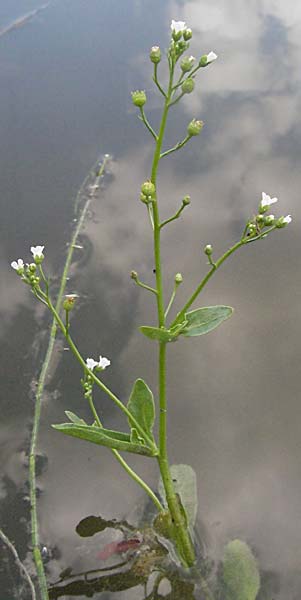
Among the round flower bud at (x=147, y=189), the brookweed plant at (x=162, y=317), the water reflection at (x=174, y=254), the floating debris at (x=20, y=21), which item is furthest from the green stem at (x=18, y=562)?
the floating debris at (x=20, y=21)

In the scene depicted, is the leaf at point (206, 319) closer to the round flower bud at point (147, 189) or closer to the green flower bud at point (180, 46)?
the round flower bud at point (147, 189)

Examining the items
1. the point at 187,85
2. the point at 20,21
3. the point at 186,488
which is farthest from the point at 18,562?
the point at 20,21

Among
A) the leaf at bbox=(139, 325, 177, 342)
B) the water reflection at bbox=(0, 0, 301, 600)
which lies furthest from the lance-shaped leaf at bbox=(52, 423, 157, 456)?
the water reflection at bbox=(0, 0, 301, 600)

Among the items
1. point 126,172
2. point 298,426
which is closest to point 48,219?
point 126,172

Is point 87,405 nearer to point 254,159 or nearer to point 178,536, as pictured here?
point 178,536

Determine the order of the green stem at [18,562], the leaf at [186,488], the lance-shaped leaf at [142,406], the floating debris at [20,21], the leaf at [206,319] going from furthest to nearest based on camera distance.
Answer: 1. the floating debris at [20,21]
2. the leaf at [186,488]
3. the green stem at [18,562]
4. the lance-shaped leaf at [142,406]
5. the leaf at [206,319]

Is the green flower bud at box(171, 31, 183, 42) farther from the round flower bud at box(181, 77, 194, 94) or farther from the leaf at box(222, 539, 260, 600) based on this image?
the leaf at box(222, 539, 260, 600)

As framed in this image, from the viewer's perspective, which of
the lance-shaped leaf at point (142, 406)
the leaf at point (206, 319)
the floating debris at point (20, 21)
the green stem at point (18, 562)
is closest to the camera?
the leaf at point (206, 319)
